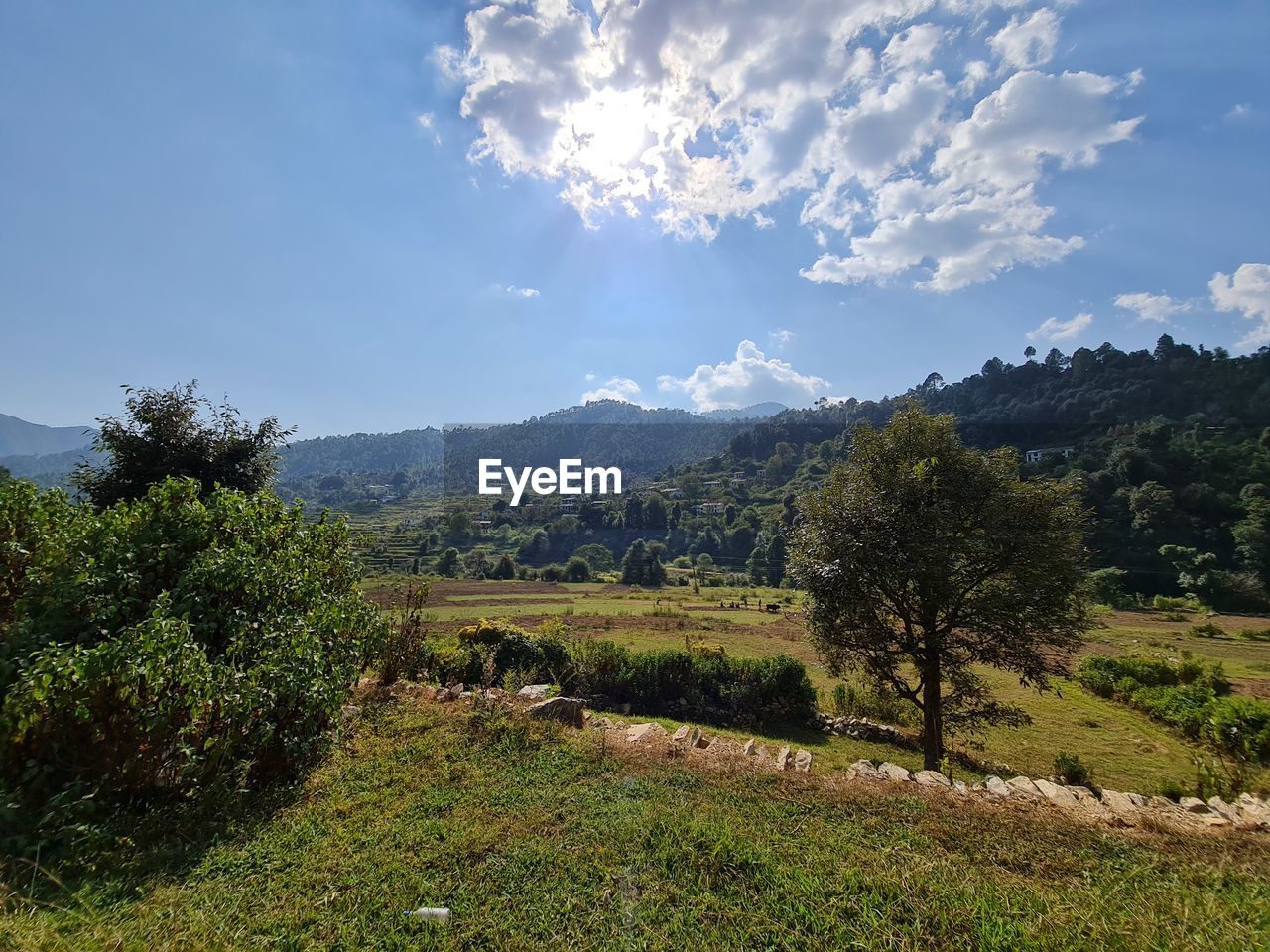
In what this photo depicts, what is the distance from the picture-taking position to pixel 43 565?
182 inches

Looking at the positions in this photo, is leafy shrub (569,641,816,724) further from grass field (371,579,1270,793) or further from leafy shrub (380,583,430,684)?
leafy shrub (380,583,430,684)

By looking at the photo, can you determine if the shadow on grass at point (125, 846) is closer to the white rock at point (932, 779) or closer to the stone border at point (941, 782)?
the stone border at point (941, 782)

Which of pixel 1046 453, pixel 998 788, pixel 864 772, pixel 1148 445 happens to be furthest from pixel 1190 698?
pixel 1046 453

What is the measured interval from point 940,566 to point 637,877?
688 centimetres

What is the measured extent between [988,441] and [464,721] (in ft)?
318

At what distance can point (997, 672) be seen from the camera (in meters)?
18.8

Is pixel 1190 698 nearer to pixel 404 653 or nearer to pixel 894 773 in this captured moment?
pixel 894 773

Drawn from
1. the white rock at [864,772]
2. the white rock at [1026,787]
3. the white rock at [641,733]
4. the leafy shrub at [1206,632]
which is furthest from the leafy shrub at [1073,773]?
the leafy shrub at [1206,632]

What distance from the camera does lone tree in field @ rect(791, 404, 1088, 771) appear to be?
8344mm

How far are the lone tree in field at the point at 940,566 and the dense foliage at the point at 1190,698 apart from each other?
543cm

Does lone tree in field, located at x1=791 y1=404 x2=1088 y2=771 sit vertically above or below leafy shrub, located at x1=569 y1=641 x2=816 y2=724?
above

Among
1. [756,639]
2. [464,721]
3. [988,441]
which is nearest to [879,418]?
[988,441]


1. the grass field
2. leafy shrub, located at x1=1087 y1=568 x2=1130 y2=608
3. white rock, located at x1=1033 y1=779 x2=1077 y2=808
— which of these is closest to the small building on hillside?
leafy shrub, located at x1=1087 y1=568 x2=1130 y2=608

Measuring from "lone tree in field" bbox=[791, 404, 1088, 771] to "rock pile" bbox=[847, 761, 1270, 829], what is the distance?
2.35 meters
